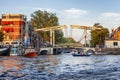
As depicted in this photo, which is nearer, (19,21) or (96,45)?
(19,21)

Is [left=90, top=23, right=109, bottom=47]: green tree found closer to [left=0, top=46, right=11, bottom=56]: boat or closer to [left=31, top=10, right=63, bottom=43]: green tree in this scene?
[left=31, top=10, right=63, bottom=43]: green tree

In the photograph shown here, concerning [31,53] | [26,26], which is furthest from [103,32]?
[31,53]

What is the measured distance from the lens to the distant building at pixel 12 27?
454ft

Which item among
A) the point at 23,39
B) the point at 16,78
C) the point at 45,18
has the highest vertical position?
the point at 45,18

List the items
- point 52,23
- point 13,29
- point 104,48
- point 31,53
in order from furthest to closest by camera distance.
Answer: point 52,23 → point 104,48 → point 13,29 → point 31,53

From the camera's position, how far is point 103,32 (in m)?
154

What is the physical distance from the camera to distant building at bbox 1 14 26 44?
138m

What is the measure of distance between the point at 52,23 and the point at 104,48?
126 feet

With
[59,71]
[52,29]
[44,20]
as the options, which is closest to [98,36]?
[52,29]

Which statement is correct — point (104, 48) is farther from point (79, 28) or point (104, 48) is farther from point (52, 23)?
point (52, 23)

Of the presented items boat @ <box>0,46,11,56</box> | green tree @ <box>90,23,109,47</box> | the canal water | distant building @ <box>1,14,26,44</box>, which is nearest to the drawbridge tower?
green tree @ <box>90,23,109,47</box>

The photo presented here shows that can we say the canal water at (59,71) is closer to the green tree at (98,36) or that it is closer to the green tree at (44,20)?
the green tree at (98,36)

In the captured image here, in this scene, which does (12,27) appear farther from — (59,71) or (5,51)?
(59,71)

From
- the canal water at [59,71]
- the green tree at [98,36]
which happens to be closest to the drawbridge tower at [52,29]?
the green tree at [98,36]
